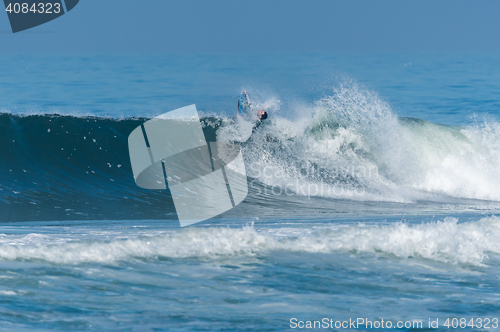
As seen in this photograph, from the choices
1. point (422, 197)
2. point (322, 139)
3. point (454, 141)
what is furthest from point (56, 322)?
point (454, 141)

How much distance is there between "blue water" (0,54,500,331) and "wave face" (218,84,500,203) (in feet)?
0.16

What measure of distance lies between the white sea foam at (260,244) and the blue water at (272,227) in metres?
0.02

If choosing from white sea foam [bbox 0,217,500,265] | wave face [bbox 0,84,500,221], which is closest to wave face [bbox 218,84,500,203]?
wave face [bbox 0,84,500,221]

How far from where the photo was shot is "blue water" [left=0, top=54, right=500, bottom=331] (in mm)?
4320

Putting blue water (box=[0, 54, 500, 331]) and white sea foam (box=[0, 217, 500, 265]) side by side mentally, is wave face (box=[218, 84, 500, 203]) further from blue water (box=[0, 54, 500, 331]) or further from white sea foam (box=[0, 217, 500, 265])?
white sea foam (box=[0, 217, 500, 265])

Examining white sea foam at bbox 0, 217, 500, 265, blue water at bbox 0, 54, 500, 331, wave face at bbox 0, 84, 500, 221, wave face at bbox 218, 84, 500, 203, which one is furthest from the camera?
wave face at bbox 218, 84, 500, 203

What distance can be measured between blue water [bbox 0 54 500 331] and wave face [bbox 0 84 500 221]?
47mm

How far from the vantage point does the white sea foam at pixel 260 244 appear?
212 inches

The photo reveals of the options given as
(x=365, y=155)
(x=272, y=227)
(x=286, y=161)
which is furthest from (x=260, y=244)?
(x=365, y=155)

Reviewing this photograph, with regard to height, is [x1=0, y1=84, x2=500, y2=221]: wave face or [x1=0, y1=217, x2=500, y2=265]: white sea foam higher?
[x1=0, y1=84, x2=500, y2=221]: wave face

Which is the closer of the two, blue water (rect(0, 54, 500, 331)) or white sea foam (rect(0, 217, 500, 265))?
blue water (rect(0, 54, 500, 331))

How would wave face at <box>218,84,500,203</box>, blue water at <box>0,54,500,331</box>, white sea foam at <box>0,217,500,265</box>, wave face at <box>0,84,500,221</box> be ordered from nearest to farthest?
blue water at <box>0,54,500,331</box>
white sea foam at <box>0,217,500,265</box>
wave face at <box>0,84,500,221</box>
wave face at <box>218,84,500,203</box>

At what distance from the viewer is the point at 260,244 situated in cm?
577

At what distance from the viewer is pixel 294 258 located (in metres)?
5.45
